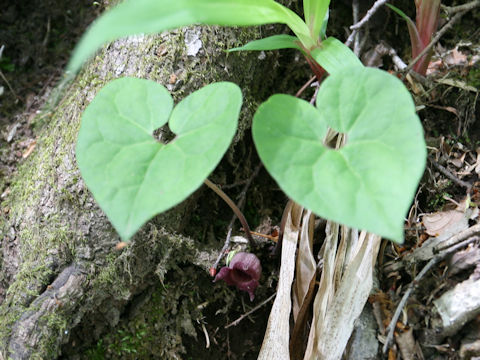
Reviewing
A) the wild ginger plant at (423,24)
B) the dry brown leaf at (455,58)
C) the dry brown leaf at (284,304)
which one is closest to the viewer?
the dry brown leaf at (284,304)

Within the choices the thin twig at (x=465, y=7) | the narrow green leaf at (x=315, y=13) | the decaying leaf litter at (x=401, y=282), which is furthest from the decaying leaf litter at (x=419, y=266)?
the narrow green leaf at (x=315, y=13)

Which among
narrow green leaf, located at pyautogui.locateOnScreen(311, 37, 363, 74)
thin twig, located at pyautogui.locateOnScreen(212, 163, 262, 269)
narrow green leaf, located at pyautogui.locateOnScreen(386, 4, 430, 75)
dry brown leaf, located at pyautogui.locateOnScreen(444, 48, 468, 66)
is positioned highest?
narrow green leaf, located at pyautogui.locateOnScreen(311, 37, 363, 74)

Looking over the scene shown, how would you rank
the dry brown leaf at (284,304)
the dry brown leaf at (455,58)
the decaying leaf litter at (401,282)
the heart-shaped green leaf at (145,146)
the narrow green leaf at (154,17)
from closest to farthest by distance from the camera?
the narrow green leaf at (154,17) < the heart-shaped green leaf at (145,146) < the decaying leaf litter at (401,282) < the dry brown leaf at (284,304) < the dry brown leaf at (455,58)

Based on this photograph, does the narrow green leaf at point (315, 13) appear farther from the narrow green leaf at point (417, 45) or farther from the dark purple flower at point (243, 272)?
the dark purple flower at point (243, 272)

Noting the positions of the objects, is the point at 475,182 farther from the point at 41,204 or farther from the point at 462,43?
the point at 41,204

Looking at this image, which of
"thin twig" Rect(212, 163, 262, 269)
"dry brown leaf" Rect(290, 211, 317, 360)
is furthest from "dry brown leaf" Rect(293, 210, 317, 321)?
"thin twig" Rect(212, 163, 262, 269)

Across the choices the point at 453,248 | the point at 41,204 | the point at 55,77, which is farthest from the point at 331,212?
the point at 55,77

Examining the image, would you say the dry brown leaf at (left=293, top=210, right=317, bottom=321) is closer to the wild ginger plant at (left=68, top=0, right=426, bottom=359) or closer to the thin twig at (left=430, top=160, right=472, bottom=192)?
the wild ginger plant at (left=68, top=0, right=426, bottom=359)
